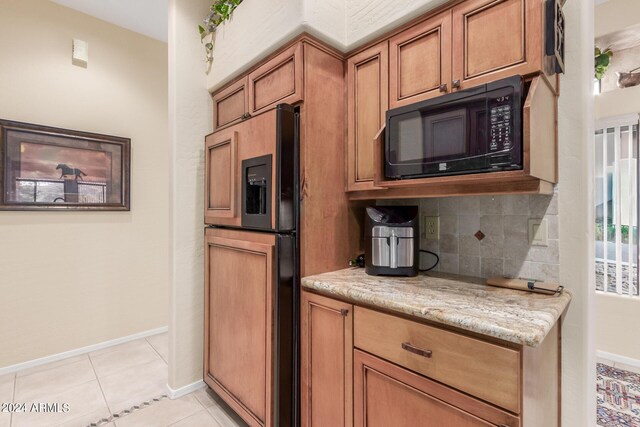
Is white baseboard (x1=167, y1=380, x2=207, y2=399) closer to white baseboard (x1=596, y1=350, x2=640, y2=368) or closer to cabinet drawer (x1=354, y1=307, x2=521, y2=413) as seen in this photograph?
cabinet drawer (x1=354, y1=307, x2=521, y2=413)

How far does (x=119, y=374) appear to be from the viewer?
238cm

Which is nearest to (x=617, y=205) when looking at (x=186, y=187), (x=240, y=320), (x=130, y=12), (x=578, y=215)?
(x=578, y=215)

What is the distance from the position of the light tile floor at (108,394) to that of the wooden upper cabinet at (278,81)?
1898 millimetres

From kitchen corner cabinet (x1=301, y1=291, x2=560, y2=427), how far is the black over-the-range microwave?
617mm

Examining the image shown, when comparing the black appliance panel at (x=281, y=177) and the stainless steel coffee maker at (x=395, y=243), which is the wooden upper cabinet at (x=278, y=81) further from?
the stainless steel coffee maker at (x=395, y=243)

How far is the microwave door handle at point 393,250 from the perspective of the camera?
1531 mm

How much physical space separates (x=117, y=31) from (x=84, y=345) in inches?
113

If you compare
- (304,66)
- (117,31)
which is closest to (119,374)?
(304,66)

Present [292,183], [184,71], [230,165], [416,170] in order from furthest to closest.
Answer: [184,71]
[230,165]
[292,183]
[416,170]

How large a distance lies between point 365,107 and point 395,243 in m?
0.74

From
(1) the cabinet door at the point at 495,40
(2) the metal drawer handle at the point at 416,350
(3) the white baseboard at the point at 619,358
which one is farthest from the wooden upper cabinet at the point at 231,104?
(3) the white baseboard at the point at 619,358

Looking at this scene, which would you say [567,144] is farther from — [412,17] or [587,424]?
[587,424]

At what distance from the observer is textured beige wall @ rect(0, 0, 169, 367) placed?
2.40 m

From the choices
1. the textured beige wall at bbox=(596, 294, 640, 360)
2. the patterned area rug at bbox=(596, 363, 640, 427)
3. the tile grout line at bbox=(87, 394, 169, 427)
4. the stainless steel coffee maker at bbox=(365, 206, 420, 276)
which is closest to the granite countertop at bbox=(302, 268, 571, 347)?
the stainless steel coffee maker at bbox=(365, 206, 420, 276)
